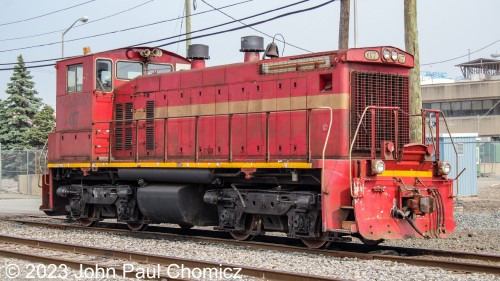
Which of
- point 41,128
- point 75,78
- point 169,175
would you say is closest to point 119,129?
point 75,78

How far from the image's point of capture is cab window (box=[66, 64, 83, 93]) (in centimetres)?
1639

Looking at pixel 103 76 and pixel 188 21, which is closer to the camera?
pixel 103 76

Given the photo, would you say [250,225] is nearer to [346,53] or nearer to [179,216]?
[179,216]

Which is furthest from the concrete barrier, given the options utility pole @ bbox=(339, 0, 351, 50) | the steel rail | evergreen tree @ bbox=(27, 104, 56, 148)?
the steel rail

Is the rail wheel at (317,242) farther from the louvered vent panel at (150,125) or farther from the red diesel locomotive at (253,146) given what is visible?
the louvered vent panel at (150,125)

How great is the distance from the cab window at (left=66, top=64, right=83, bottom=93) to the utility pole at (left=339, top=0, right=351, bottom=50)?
274 inches

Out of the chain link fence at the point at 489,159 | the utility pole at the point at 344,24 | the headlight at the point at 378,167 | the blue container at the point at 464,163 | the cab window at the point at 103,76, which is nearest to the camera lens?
the headlight at the point at 378,167

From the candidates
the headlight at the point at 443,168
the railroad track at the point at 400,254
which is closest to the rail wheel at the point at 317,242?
the railroad track at the point at 400,254

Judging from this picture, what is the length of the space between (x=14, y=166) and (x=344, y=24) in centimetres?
2391

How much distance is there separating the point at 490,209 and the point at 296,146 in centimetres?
1147

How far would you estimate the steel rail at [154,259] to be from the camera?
29.0ft

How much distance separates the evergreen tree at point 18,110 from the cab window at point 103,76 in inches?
1216

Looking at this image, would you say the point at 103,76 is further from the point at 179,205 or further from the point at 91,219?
the point at 179,205

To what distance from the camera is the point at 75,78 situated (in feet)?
54.4
